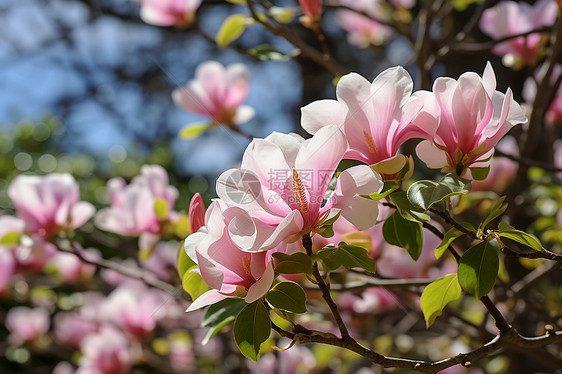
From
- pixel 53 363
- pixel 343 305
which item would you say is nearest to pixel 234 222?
pixel 343 305

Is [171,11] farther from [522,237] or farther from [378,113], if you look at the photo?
[522,237]

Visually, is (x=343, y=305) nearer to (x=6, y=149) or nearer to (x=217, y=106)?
(x=217, y=106)

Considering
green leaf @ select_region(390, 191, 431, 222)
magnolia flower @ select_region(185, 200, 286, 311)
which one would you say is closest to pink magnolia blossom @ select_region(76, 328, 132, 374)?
magnolia flower @ select_region(185, 200, 286, 311)

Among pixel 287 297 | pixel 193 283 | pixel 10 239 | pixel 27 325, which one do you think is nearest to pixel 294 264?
pixel 287 297

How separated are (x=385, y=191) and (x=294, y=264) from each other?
10 centimetres

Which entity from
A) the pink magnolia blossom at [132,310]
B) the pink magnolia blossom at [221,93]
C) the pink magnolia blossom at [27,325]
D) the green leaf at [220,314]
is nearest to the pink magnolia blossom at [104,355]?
the pink magnolia blossom at [132,310]

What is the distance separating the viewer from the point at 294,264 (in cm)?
46

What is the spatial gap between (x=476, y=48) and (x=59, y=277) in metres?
1.18

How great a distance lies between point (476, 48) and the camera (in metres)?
0.98

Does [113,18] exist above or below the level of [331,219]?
below

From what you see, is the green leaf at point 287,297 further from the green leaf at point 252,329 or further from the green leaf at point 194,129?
the green leaf at point 194,129

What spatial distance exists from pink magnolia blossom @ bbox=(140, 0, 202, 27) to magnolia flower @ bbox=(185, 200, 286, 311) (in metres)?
0.85

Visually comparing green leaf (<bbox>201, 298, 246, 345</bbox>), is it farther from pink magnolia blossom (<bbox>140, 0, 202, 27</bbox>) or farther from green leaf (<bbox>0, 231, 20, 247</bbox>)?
pink magnolia blossom (<bbox>140, 0, 202, 27</bbox>)

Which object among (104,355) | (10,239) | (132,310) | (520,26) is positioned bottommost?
(104,355)
